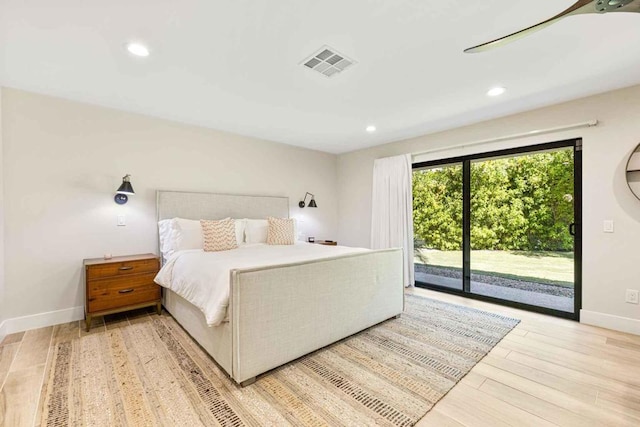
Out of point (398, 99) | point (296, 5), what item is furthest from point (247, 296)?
point (398, 99)

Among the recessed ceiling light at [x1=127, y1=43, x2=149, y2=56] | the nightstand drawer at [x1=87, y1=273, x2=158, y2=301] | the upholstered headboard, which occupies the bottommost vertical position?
the nightstand drawer at [x1=87, y1=273, x2=158, y2=301]

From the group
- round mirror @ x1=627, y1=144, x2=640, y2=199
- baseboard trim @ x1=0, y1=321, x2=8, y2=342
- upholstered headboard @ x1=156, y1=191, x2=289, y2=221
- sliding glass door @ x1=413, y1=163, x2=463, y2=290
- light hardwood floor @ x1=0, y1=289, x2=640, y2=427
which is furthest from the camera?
sliding glass door @ x1=413, y1=163, x2=463, y2=290

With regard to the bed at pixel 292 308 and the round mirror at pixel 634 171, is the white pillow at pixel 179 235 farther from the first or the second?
the round mirror at pixel 634 171

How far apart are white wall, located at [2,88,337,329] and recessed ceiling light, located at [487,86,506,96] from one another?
10.9 ft

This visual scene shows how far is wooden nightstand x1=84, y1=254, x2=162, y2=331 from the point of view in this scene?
8.78 ft

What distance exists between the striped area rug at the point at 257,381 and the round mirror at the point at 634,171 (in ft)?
5.82

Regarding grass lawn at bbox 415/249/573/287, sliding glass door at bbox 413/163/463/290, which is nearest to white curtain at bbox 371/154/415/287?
sliding glass door at bbox 413/163/463/290

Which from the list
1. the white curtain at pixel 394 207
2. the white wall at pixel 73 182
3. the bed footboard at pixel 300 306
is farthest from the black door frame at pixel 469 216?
the white wall at pixel 73 182

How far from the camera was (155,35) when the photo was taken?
185 cm

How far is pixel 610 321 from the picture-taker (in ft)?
8.95

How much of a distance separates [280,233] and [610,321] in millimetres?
3611

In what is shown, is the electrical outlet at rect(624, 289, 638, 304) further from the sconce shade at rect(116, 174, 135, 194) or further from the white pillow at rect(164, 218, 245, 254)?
the sconce shade at rect(116, 174, 135, 194)

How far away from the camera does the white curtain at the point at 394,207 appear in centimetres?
427

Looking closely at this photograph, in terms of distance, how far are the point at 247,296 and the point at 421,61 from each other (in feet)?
7.05
